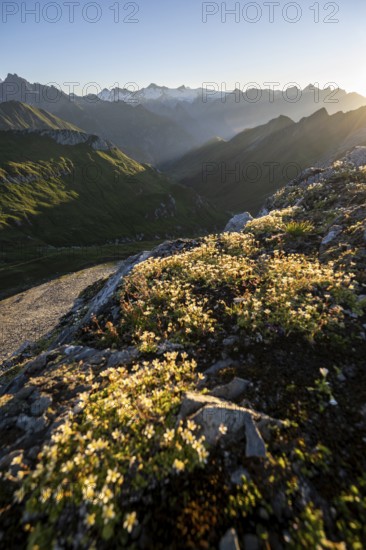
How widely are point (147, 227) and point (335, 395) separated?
6316 inches

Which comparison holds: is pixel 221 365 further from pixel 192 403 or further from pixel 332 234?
pixel 332 234

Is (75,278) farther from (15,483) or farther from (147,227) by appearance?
(147,227)

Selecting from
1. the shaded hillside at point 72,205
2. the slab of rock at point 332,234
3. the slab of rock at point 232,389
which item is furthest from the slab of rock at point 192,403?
the shaded hillside at point 72,205

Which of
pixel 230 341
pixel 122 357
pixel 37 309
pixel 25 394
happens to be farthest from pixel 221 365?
pixel 37 309

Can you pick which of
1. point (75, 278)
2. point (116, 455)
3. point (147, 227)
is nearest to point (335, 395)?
point (116, 455)

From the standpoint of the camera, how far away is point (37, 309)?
55469mm

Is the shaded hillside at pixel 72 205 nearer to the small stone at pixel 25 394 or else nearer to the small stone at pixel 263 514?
the small stone at pixel 25 394

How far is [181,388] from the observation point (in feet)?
24.1

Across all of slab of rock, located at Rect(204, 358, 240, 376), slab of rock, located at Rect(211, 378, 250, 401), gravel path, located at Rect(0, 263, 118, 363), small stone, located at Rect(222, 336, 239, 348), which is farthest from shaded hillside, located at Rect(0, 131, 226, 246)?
slab of rock, located at Rect(211, 378, 250, 401)

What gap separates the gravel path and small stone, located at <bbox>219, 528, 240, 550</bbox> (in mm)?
40789

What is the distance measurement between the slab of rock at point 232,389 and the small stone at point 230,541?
2975mm

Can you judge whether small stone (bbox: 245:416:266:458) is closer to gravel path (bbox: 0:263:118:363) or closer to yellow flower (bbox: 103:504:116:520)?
yellow flower (bbox: 103:504:116:520)

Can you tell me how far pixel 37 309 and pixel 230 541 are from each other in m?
57.9

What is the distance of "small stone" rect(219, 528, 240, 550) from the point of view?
4281mm
